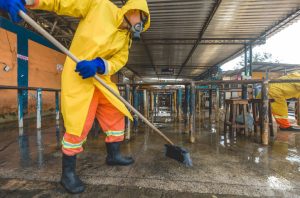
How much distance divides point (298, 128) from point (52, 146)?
5.27 metres

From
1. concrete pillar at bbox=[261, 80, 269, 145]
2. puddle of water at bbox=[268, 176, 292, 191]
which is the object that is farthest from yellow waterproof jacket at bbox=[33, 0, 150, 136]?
concrete pillar at bbox=[261, 80, 269, 145]

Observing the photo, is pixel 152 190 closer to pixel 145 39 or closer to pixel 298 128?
pixel 298 128

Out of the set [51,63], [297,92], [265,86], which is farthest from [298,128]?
[51,63]

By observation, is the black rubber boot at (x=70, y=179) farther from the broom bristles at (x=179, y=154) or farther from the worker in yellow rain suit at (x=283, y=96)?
the worker in yellow rain suit at (x=283, y=96)

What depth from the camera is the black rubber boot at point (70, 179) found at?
62.3 inches

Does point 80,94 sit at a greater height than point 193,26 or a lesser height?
lesser

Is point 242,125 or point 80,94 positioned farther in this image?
point 242,125

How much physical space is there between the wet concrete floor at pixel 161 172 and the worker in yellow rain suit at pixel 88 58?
0.28 meters

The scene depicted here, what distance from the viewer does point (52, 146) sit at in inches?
119

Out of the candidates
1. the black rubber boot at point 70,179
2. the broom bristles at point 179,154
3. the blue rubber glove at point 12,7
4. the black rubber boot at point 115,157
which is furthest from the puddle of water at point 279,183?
the blue rubber glove at point 12,7

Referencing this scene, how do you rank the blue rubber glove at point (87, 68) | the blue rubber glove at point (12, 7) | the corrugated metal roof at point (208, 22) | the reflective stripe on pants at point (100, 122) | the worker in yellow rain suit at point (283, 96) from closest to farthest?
the blue rubber glove at point (12, 7), the blue rubber glove at point (87, 68), the reflective stripe on pants at point (100, 122), the worker in yellow rain suit at point (283, 96), the corrugated metal roof at point (208, 22)

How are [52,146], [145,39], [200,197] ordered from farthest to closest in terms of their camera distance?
[145,39] → [52,146] → [200,197]

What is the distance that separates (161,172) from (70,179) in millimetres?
866

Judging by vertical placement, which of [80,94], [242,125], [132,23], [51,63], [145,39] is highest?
[145,39]
